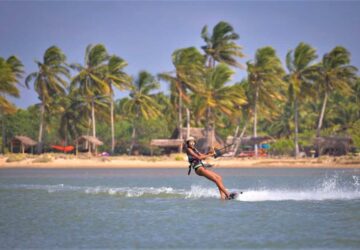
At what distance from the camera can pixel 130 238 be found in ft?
49.3

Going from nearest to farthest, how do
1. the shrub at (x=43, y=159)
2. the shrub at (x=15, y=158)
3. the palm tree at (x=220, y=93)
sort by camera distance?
the shrub at (x=43, y=159)
the shrub at (x=15, y=158)
the palm tree at (x=220, y=93)

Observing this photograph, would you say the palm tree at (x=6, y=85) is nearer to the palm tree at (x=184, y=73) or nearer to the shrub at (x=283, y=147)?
the palm tree at (x=184, y=73)

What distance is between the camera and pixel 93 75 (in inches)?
2689

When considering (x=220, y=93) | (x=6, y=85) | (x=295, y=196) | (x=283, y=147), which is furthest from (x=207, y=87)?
(x=295, y=196)

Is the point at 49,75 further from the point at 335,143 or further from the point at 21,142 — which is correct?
the point at 335,143

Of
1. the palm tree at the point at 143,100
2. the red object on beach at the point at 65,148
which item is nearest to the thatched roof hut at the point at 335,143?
the palm tree at the point at 143,100

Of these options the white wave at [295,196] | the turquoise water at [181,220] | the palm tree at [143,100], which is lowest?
the turquoise water at [181,220]

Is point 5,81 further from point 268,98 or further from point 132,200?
point 132,200

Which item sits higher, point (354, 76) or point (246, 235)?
point (354, 76)

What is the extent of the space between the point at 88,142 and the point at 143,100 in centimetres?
768

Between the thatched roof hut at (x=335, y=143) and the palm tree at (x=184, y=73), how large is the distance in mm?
14060

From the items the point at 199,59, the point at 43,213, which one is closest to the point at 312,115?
the point at 199,59

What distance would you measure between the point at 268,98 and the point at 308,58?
19.3 feet

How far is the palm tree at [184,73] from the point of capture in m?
67.4
